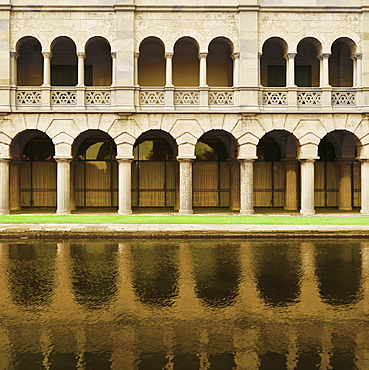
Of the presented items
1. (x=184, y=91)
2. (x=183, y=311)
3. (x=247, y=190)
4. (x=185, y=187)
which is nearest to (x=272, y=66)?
(x=184, y=91)

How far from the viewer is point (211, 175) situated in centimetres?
2288

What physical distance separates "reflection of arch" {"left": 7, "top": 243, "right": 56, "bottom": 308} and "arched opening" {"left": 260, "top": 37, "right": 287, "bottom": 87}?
50.2 feet

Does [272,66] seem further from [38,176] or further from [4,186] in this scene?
[4,186]

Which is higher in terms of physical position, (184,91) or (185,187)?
(184,91)

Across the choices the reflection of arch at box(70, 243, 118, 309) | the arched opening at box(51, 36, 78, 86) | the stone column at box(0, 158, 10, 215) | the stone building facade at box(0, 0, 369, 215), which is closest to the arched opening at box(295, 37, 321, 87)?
the stone building facade at box(0, 0, 369, 215)

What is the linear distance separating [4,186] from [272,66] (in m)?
15.3

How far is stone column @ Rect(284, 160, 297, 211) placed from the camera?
70.5ft

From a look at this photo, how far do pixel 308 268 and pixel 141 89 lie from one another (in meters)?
13.3

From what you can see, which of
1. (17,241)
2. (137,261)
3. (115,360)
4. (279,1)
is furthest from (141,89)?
(115,360)

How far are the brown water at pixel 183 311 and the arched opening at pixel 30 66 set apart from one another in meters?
14.3

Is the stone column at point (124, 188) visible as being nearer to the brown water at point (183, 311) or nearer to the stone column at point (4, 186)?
the stone column at point (4, 186)

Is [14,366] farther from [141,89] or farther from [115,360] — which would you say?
[141,89]

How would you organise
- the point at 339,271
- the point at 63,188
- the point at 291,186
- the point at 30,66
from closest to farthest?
the point at 339,271
the point at 63,188
the point at 30,66
the point at 291,186

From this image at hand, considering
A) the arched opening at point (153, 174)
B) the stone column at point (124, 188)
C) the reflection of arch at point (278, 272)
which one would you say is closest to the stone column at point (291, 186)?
the arched opening at point (153, 174)
